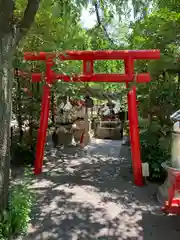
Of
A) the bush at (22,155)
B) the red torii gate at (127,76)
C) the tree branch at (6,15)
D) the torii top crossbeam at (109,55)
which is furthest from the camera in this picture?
the bush at (22,155)

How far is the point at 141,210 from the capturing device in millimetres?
5172

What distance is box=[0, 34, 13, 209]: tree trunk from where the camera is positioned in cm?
368

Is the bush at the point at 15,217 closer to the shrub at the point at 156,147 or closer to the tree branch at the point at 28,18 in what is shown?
the tree branch at the point at 28,18

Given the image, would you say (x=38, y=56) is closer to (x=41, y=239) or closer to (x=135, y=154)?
(x=135, y=154)

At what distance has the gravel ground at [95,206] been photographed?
4.25 meters

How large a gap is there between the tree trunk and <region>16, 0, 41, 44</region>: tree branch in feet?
0.64

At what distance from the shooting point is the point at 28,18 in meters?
3.69

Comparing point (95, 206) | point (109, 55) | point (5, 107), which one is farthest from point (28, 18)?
point (95, 206)

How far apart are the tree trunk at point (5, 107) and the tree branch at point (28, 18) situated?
20 cm

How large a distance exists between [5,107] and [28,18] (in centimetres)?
122

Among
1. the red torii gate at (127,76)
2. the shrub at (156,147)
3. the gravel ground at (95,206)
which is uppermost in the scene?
the red torii gate at (127,76)

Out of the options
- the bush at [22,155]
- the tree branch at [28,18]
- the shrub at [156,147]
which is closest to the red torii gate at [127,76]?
the shrub at [156,147]

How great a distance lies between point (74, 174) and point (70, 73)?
3226 mm

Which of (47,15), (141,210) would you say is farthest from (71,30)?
(141,210)
